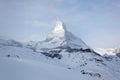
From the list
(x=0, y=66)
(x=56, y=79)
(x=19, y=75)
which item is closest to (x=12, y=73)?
(x=19, y=75)

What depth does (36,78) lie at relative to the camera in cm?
4344

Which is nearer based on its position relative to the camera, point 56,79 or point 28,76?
point 28,76

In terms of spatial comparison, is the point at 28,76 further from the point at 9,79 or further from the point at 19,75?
the point at 9,79

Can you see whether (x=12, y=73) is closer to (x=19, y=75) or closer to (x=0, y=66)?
(x=19, y=75)

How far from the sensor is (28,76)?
4412cm

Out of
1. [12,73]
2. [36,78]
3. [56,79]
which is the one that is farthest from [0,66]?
[56,79]

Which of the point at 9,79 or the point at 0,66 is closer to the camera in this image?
the point at 9,79

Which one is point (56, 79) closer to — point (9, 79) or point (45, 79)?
point (45, 79)

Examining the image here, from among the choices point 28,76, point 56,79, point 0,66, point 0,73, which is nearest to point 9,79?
point 0,73

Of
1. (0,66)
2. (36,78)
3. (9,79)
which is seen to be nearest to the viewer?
(9,79)

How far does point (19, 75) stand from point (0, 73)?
13.2ft

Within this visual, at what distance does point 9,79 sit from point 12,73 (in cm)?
500

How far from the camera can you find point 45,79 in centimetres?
4466

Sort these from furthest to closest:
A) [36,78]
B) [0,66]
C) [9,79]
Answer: [0,66], [36,78], [9,79]
